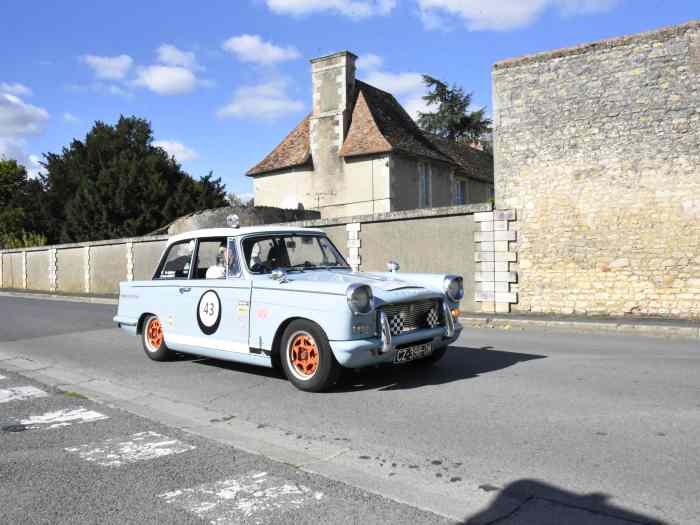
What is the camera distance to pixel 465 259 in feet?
53.6

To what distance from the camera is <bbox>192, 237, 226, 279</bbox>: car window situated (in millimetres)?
7359

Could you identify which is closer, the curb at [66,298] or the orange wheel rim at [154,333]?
the orange wheel rim at [154,333]

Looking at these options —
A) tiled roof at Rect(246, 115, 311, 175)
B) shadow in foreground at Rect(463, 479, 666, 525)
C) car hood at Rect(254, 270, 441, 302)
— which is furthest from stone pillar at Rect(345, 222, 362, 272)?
shadow in foreground at Rect(463, 479, 666, 525)

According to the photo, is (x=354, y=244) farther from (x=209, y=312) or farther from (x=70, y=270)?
(x=70, y=270)

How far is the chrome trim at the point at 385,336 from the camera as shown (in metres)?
6.09

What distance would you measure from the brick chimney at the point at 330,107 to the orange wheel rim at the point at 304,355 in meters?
24.1

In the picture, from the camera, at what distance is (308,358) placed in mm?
A: 6426

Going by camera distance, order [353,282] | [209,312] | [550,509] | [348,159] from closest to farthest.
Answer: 1. [550,509]
2. [353,282]
3. [209,312]
4. [348,159]

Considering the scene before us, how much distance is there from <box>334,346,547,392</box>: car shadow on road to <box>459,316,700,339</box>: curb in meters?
4.61

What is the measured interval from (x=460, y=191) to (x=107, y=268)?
1957 cm

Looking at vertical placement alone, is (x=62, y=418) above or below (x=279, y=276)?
below

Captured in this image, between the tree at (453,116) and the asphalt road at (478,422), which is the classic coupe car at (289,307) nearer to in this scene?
the asphalt road at (478,422)

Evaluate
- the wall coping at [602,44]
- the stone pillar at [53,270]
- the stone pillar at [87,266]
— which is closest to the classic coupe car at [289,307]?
the wall coping at [602,44]

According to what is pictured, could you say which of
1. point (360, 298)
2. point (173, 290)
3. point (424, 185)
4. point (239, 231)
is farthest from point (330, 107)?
Answer: point (360, 298)
